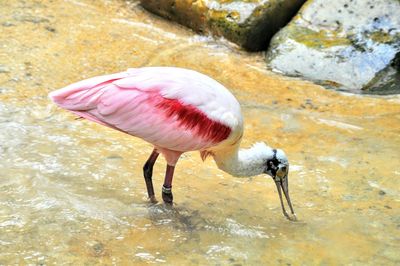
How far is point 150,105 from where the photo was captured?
175 inches

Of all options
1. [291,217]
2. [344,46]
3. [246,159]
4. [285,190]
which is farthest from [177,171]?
[344,46]

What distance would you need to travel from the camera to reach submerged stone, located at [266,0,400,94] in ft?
23.1

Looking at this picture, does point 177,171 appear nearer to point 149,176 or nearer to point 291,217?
point 149,176

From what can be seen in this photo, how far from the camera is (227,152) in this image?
4766mm

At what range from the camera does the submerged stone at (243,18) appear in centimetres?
761

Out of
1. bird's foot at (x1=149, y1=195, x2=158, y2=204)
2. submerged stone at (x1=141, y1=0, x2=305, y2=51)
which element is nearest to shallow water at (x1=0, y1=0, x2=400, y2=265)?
bird's foot at (x1=149, y1=195, x2=158, y2=204)

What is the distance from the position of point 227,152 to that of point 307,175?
2.80 ft

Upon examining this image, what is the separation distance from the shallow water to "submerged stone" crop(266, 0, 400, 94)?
0.78 ft

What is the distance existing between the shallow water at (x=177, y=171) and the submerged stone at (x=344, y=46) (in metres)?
0.24

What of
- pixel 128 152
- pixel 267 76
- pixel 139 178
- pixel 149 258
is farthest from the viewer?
pixel 267 76

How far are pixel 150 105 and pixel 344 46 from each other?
3417 millimetres

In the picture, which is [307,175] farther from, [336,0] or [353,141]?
[336,0]

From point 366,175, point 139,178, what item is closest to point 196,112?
point 139,178

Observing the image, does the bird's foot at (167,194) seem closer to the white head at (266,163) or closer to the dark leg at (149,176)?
the dark leg at (149,176)
